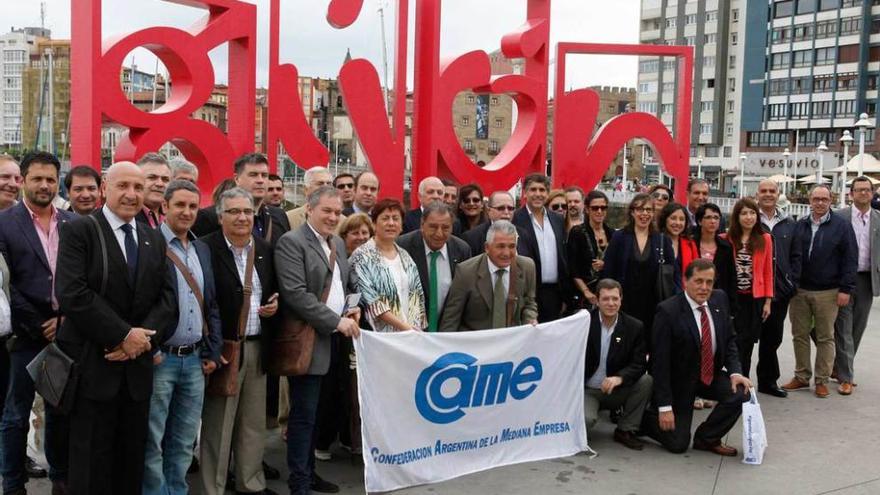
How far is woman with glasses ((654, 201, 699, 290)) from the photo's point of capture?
21.8ft

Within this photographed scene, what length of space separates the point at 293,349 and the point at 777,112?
7394 centimetres

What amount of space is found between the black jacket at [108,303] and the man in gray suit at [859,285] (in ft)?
21.0

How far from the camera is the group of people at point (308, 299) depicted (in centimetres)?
381

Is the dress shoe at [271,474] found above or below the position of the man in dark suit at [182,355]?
below

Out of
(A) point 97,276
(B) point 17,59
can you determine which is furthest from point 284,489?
(B) point 17,59

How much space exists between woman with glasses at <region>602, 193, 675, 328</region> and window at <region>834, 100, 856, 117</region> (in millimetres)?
66870

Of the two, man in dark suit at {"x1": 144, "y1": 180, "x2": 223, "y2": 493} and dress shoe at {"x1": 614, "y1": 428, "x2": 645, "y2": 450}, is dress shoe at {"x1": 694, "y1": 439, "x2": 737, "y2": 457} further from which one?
man in dark suit at {"x1": 144, "y1": 180, "x2": 223, "y2": 493}

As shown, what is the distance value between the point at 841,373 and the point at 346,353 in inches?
202

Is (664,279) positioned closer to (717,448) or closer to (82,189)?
(717,448)

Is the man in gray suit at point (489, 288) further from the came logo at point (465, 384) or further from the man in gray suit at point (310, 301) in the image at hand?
the man in gray suit at point (310, 301)

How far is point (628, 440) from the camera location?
231 inches

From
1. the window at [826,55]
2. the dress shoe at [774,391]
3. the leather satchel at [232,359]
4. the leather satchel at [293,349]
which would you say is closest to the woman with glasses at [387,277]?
the leather satchel at [293,349]

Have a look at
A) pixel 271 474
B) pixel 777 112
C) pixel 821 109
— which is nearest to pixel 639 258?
pixel 271 474

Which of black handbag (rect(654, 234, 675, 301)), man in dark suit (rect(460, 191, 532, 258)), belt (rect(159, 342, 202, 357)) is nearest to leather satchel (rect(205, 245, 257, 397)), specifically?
belt (rect(159, 342, 202, 357))
